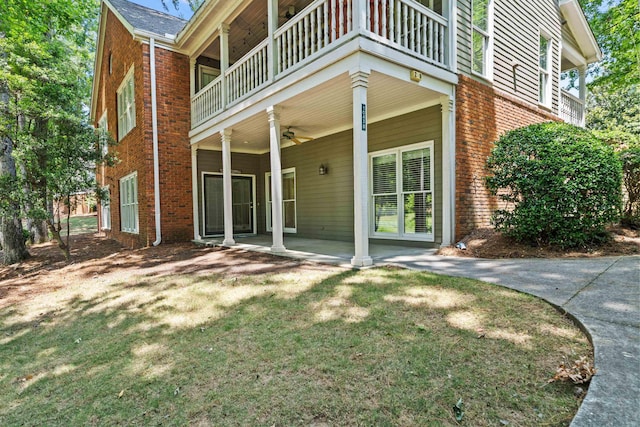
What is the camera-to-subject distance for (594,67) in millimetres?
18266

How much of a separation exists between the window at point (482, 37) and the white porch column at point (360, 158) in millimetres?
3570

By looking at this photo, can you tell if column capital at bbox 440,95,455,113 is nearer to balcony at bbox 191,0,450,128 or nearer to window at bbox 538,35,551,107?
balcony at bbox 191,0,450,128

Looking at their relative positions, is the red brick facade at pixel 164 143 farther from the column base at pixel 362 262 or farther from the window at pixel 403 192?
the column base at pixel 362 262

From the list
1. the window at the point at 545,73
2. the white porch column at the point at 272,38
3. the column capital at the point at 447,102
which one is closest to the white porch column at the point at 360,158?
the column capital at the point at 447,102

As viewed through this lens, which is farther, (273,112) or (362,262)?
(273,112)

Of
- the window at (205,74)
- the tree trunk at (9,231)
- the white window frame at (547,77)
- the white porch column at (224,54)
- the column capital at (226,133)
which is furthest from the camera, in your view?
the window at (205,74)

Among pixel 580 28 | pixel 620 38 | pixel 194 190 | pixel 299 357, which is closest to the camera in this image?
pixel 299 357

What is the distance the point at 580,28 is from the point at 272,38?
32.8 ft

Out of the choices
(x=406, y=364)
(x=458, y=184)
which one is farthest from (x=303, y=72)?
(x=406, y=364)

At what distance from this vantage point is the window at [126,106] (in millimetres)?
10469

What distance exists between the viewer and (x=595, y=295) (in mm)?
3186

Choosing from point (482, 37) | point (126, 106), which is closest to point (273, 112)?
point (482, 37)

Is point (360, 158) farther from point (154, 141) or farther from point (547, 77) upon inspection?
point (547, 77)

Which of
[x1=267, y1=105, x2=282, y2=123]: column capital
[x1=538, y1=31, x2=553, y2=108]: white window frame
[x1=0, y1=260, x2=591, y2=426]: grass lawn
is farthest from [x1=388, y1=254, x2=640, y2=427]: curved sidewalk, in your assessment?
[x1=538, y1=31, x2=553, y2=108]: white window frame
